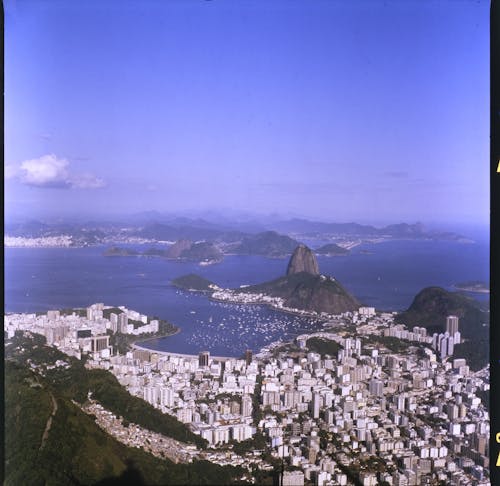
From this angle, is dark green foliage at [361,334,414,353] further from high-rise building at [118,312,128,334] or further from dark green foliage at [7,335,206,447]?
high-rise building at [118,312,128,334]

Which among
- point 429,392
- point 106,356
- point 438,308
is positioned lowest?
point 429,392

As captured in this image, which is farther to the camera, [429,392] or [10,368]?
[429,392]

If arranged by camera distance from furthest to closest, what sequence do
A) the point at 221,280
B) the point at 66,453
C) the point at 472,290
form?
the point at 221,280
the point at 472,290
the point at 66,453

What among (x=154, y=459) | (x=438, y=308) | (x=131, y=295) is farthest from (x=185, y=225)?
(x=438, y=308)

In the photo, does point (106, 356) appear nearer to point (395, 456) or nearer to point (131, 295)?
point (131, 295)

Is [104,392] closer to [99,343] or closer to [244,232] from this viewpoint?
[99,343]

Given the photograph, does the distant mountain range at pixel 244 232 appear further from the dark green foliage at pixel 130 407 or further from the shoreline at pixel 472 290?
the dark green foliage at pixel 130 407

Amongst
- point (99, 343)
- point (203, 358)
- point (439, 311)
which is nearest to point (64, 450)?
point (99, 343)

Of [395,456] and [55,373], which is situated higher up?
[55,373]
